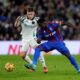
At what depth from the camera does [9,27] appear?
2717 centimetres

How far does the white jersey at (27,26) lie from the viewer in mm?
15814

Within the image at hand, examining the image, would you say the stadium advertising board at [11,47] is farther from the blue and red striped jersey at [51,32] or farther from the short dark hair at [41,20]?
the short dark hair at [41,20]

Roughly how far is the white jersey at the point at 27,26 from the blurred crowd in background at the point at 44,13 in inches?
432

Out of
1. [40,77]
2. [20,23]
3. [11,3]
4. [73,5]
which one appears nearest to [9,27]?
[11,3]

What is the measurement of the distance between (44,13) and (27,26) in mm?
12583

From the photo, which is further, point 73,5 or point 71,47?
point 73,5

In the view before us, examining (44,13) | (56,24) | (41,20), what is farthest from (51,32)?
(44,13)

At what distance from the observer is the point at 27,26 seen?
16.0m

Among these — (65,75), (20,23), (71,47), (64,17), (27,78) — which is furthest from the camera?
(64,17)

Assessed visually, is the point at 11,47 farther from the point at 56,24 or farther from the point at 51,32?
the point at 56,24

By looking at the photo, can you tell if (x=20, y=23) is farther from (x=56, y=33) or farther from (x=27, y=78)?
(x=27, y=78)

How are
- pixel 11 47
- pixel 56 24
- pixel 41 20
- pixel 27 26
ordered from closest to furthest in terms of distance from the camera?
pixel 41 20
pixel 56 24
pixel 27 26
pixel 11 47

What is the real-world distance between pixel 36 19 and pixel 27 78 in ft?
8.10

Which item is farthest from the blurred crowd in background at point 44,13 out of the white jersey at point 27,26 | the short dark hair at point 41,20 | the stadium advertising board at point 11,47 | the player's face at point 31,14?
the short dark hair at point 41,20
